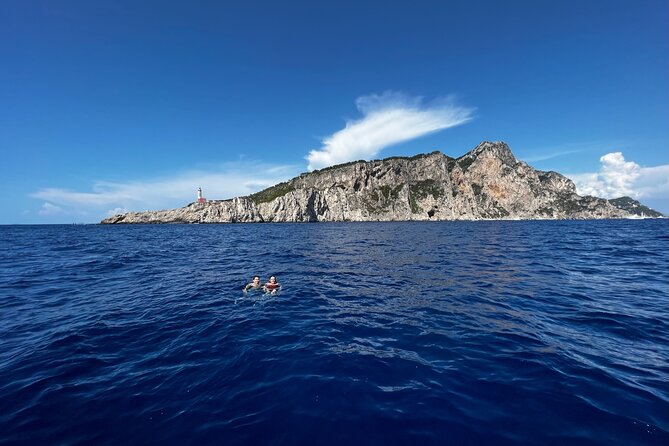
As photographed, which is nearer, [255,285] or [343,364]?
[343,364]

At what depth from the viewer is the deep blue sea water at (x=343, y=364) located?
6.55 meters

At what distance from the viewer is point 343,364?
30.8 feet

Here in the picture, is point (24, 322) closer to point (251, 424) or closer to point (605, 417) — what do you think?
point (251, 424)

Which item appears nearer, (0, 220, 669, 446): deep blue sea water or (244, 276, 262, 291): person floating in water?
(0, 220, 669, 446): deep blue sea water

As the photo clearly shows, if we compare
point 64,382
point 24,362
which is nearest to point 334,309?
point 64,382

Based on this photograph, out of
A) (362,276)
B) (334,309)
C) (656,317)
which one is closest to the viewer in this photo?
(656,317)

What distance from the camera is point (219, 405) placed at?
7.39m

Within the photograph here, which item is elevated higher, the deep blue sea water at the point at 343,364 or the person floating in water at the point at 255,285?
the person floating in water at the point at 255,285

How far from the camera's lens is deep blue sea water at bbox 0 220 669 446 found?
6.55 m

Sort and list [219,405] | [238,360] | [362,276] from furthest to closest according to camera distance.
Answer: [362,276]
[238,360]
[219,405]

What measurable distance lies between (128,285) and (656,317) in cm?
2999

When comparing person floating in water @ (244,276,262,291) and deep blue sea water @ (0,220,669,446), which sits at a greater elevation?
person floating in water @ (244,276,262,291)

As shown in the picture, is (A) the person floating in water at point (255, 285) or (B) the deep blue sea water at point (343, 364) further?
(A) the person floating in water at point (255, 285)

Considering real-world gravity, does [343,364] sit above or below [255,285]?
below
